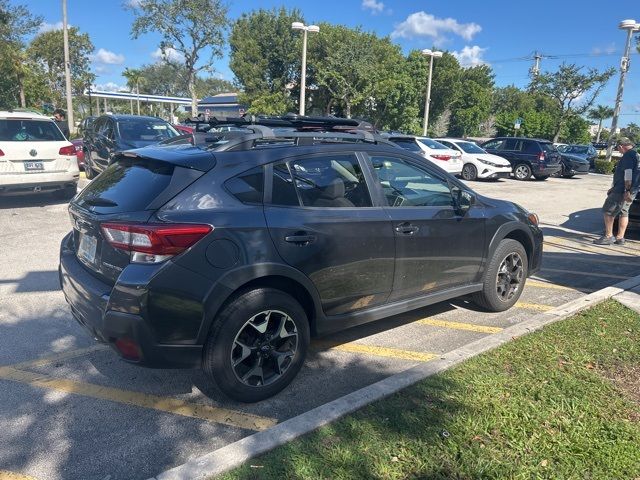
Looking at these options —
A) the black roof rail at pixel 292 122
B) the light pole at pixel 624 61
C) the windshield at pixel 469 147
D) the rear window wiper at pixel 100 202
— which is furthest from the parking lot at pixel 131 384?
the light pole at pixel 624 61

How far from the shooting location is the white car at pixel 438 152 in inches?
698

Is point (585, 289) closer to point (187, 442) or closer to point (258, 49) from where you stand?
point (187, 442)

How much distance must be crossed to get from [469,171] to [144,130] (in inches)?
483

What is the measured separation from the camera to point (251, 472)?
2.49m

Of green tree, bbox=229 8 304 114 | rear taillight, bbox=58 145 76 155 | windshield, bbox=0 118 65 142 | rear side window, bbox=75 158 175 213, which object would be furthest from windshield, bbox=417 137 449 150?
green tree, bbox=229 8 304 114

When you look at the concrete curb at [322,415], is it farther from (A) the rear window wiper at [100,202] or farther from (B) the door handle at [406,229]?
(A) the rear window wiper at [100,202]

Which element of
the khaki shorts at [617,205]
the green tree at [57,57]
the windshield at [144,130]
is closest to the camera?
the khaki shorts at [617,205]

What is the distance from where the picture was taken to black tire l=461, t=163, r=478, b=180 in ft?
62.6

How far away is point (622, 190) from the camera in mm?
8305

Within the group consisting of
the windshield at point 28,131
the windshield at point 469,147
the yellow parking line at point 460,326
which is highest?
the windshield at point 469,147

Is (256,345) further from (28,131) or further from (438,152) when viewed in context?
(438,152)

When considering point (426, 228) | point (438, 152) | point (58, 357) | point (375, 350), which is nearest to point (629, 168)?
point (426, 228)

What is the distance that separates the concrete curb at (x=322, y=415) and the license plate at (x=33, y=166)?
322 inches

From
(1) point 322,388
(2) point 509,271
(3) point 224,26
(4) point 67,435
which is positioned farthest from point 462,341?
(3) point 224,26
